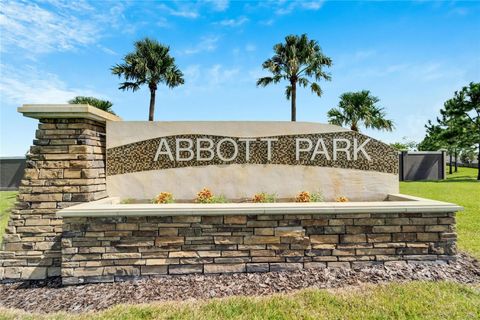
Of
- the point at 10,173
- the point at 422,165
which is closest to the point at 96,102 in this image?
the point at 10,173

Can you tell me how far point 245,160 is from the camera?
18.7ft

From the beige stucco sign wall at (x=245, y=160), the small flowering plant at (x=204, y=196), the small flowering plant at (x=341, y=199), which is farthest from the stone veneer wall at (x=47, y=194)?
the small flowering plant at (x=341, y=199)

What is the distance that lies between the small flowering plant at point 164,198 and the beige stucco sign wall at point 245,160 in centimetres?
11

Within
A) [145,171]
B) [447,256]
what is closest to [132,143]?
[145,171]

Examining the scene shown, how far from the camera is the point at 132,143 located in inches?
218

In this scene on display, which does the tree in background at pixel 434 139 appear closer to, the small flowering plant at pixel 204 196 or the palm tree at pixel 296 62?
the palm tree at pixel 296 62

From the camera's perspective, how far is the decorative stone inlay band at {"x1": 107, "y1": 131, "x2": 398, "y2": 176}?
18.2 feet

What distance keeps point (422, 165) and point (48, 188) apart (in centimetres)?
2394

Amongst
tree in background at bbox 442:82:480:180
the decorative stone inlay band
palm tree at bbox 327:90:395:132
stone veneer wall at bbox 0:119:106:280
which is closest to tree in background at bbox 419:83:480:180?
tree in background at bbox 442:82:480:180

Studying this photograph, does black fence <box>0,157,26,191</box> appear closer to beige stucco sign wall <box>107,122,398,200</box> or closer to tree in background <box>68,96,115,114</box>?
tree in background <box>68,96,115,114</box>

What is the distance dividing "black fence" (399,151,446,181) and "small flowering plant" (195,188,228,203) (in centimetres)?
1974

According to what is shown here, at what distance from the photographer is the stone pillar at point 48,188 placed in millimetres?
4277

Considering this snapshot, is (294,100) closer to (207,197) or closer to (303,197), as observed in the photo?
(303,197)

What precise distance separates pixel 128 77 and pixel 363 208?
16195mm
